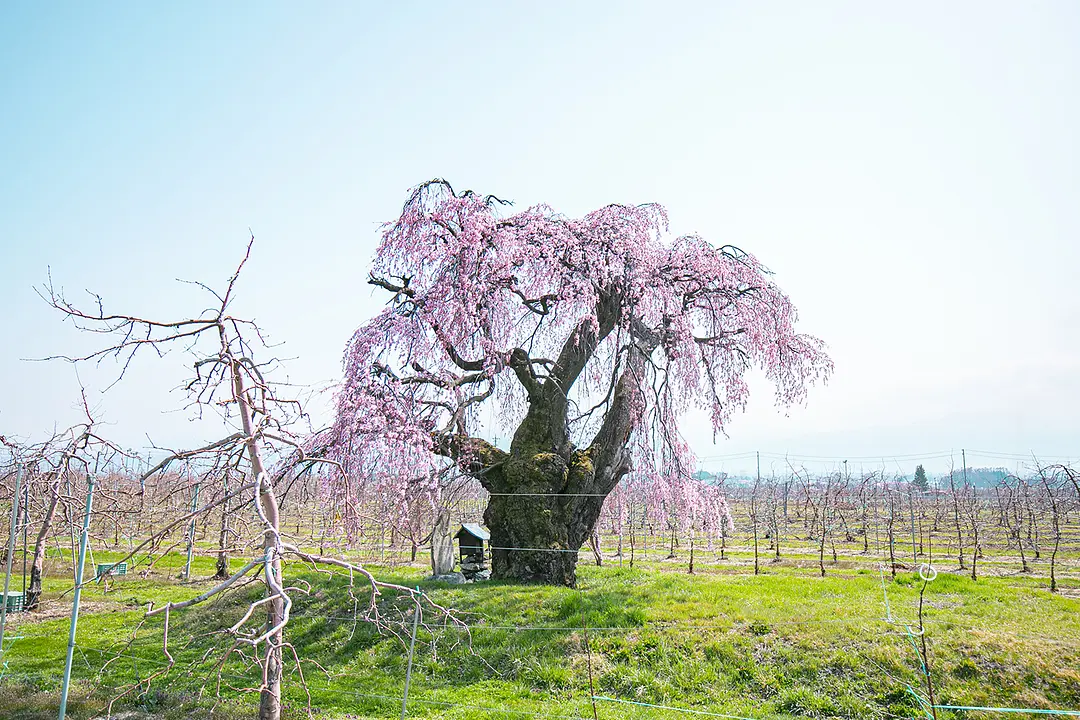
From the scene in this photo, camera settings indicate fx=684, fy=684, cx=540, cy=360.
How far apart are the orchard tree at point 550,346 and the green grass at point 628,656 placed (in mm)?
1490

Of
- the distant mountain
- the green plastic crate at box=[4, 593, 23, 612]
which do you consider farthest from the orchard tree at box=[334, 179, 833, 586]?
the distant mountain

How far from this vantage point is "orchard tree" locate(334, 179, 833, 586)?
10359mm

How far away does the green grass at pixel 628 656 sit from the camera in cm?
645

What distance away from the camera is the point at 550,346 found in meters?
11.2

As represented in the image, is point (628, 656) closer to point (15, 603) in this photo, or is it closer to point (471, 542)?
point (471, 542)

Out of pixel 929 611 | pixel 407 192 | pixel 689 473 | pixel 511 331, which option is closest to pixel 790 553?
pixel 689 473

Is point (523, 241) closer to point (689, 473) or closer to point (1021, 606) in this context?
point (689, 473)

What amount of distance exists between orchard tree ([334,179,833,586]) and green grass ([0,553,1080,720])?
1490 mm

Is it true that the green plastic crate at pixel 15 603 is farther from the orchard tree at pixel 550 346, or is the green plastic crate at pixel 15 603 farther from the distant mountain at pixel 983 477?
the distant mountain at pixel 983 477

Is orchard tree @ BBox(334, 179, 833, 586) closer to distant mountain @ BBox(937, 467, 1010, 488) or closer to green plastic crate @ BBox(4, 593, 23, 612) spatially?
green plastic crate @ BBox(4, 593, 23, 612)


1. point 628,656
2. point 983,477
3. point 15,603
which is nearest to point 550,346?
point 628,656

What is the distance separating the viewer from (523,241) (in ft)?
35.3

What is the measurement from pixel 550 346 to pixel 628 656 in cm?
516

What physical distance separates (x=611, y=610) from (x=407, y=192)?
714 cm
